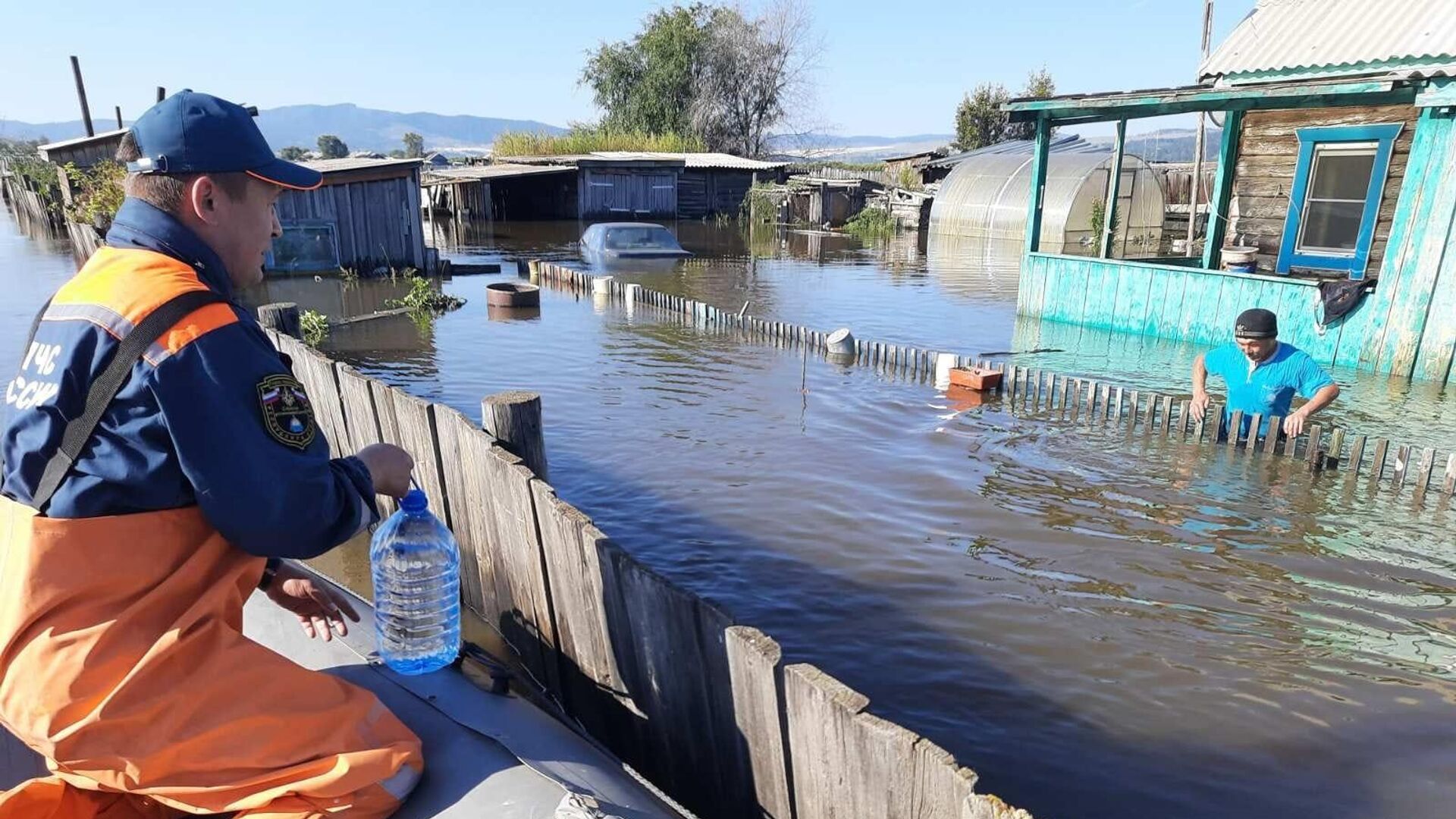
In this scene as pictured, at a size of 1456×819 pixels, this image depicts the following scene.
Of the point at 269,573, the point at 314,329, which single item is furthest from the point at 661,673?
the point at 314,329

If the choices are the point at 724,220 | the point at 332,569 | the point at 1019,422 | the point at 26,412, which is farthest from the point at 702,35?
the point at 26,412

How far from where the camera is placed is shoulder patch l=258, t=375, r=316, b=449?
1982 millimetres

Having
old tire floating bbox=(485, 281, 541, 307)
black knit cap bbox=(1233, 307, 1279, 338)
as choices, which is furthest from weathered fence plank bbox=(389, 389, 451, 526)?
old tire floating bbox=(485, 281, 541, 307)

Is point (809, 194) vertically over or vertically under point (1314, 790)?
over

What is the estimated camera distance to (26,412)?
1.91 metres

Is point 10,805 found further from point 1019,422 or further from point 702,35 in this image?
point 702,35

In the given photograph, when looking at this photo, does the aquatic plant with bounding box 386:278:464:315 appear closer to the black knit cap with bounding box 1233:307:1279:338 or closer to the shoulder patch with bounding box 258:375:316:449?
the black knit cap with bounding box 1233:307:1279:338

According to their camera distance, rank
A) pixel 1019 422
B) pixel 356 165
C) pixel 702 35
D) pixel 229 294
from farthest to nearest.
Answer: pixel 702 35, pixel 356 165, pixel 1019 422, pixel 229 294

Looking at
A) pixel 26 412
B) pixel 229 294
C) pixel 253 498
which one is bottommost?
pixel 253 498

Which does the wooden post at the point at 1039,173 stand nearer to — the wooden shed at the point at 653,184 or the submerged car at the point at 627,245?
the submerged car at the point at 627,245

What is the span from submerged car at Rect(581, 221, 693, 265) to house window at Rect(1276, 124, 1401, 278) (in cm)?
1454

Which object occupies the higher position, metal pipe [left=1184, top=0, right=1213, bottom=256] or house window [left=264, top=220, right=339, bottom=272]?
metal pipe [left=1184, top=0, right=1213, bottom=256]

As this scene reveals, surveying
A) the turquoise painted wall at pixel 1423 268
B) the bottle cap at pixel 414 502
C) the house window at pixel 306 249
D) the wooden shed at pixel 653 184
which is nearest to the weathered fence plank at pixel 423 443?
the bottle cap at pixel 414 502

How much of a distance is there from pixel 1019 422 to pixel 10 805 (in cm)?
881
